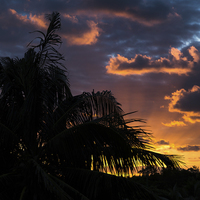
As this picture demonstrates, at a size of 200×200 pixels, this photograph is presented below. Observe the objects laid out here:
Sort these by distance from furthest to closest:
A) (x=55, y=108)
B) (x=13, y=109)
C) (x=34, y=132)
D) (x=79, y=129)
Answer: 1. (x=55, y=108)
2. (x=13, y=109)
3. (x=34, y=132)
4. (x=79, y=129)

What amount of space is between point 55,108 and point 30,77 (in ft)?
5.24

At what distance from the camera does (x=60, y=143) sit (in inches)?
290

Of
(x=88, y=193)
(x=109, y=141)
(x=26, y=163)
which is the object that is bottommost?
(x=88, y=193)

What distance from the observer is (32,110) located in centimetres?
848

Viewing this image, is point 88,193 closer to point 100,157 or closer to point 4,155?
point 100,157

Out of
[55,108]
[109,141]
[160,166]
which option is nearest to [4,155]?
[55,108]

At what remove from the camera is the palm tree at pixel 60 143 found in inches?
287

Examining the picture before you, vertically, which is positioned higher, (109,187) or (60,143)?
(60,143)

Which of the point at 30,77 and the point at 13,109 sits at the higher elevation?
the point at 30,77

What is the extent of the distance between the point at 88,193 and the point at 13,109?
3.83 m

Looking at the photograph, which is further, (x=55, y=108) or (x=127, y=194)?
(x=55, y=108)

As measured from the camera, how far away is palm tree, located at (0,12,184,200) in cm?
729

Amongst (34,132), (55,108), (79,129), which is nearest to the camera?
(79,129)

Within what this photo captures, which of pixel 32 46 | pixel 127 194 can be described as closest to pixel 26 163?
pixel 127 194
